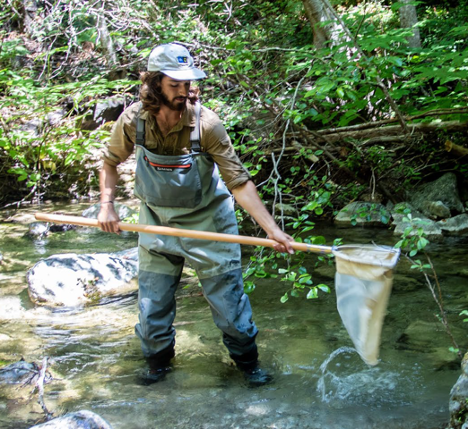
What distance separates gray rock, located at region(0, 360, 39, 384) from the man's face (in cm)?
200

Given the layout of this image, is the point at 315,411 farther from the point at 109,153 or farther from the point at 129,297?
the point at 129,297

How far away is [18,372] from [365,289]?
2346 mm

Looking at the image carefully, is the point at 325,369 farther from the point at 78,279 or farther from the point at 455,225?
the point at 455,225

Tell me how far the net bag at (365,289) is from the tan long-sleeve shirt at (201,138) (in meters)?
0.76

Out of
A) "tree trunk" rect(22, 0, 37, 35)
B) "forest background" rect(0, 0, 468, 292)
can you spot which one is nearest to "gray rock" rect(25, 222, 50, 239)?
"forest background" rect(0, 0, 468, 292)

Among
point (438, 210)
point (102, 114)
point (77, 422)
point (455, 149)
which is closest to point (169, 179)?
point (77, 422)

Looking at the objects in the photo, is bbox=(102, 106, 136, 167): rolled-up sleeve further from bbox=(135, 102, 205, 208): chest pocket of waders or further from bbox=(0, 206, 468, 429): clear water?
bbox=(0, 206, 468, 429): clear water

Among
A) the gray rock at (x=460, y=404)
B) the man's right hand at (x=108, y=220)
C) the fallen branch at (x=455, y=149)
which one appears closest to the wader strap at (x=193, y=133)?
the man's right hand at (x=108, y=220)

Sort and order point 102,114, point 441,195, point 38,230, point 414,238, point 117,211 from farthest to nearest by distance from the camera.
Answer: point 102,114, point 117,211, point 38,230, point 441,195, point 414,238

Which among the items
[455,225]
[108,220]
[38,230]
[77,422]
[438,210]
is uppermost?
[108,220]

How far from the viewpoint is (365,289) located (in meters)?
2.54

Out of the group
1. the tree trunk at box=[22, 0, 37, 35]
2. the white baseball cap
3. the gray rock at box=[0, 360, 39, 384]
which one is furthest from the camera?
the tree trunk at box=[22, 0, 37, 35]

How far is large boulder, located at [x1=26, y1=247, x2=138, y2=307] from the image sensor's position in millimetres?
4965

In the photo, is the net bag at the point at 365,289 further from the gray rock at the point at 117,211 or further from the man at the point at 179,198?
the gray rock at the point at 117,211
